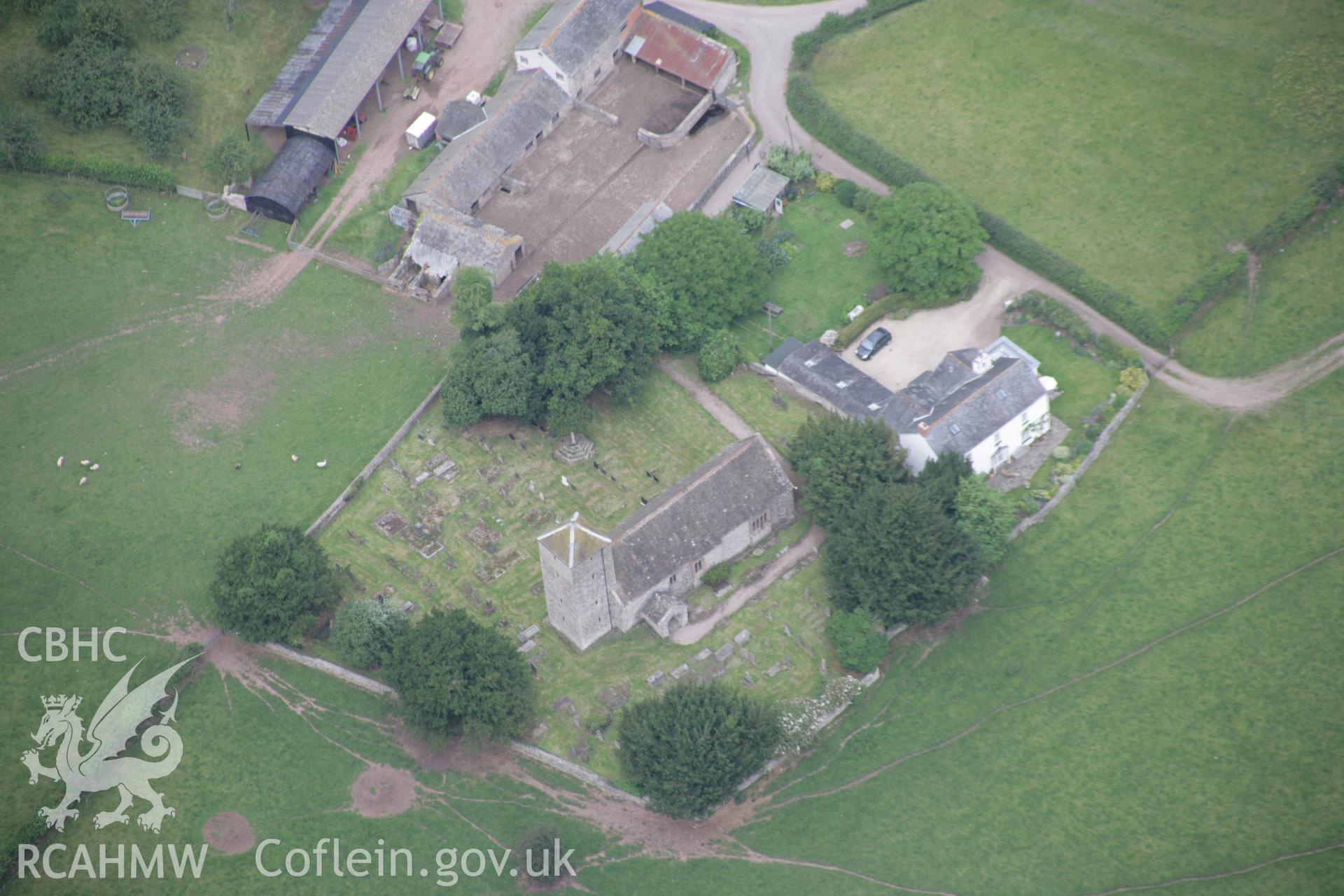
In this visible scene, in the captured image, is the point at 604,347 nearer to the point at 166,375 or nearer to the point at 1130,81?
the point at 166,375

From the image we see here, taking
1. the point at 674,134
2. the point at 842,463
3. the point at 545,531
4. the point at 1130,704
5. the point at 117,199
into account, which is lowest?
the point at 117,199

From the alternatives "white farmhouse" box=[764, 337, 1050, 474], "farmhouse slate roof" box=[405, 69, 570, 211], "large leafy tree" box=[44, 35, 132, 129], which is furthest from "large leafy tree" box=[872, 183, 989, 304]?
"large leafy tree" box=[44, 35, 132, 129]

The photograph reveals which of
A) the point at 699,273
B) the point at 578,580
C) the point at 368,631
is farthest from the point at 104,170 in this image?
the point at 578,580

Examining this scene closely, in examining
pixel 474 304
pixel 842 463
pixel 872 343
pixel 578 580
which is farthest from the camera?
pixel 872 343

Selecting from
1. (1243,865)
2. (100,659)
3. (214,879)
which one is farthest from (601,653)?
(1243,865)

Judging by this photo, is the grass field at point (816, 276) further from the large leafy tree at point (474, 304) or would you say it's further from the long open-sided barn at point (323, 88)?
the long open-sided barn at point (323, 88)

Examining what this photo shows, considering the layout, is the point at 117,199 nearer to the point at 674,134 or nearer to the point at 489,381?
the point at 489,381

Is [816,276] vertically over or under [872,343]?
under
